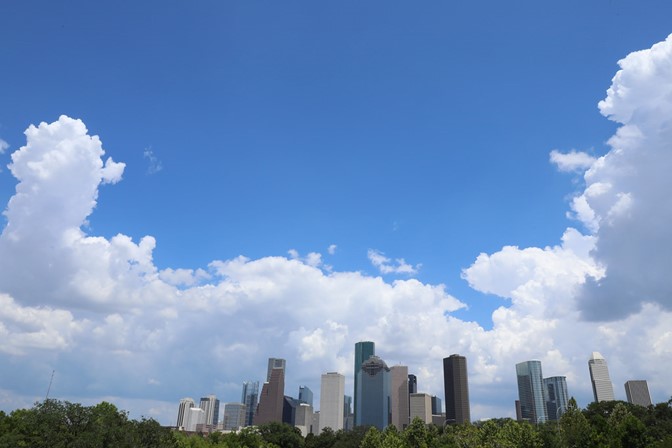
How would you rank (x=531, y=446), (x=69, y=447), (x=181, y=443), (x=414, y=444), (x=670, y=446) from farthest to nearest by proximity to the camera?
(x=414, y=444) < (x=181, y=443) < (x=531, y=446) < (x=69, y=447) < (x=670, y=446)

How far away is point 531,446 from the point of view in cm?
8450

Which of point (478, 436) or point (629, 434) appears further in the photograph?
point (478, 436)

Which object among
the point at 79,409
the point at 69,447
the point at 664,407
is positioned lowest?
the point at 69,447

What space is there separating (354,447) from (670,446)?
84465 mm

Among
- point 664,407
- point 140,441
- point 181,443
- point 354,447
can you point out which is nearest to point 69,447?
point 140,441

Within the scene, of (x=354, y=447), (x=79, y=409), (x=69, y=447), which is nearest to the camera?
(x=69, y=447)

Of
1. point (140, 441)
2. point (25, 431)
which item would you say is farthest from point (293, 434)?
point (25, 431)

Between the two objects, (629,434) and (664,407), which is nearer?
(629,434)

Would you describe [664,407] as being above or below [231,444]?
above

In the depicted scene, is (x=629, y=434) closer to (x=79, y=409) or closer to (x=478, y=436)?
(x=478, y=436)

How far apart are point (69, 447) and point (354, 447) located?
77202 mm

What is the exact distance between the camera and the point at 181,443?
91.6 m

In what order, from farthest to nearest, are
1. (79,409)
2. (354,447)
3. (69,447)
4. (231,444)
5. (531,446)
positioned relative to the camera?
(354,447) → (231,444) → (531,446) → (79,409) → (69,447)

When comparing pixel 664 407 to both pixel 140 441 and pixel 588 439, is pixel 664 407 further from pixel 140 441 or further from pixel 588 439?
pixel 140 441
